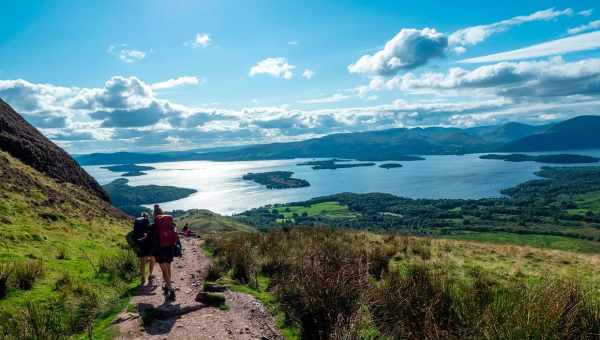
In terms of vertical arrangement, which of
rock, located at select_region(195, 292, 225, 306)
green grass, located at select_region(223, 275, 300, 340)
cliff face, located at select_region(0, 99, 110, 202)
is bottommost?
green grass, located at select_region(223, 275, 300, 340)

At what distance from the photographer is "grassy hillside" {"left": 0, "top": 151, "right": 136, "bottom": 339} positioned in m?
7.61

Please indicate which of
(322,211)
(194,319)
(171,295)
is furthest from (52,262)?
(322,211)

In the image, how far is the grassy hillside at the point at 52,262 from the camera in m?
7.61

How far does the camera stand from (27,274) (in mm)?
9758

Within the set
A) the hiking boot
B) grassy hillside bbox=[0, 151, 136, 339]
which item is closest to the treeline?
grassy hillside bbox=[0, 151, 136, 339]

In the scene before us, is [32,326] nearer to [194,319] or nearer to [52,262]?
[194,319]

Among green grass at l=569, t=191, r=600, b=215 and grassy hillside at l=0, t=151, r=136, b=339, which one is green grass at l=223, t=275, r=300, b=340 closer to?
grassy hillside at l=0, t=151, r=136, b=339

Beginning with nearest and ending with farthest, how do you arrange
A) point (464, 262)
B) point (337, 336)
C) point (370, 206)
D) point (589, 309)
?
1. point (337, 336)
2. point (589, 309)
3. point (464, 262)
4. point (370, 206)

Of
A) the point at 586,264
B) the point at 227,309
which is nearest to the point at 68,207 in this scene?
the point at 227,309

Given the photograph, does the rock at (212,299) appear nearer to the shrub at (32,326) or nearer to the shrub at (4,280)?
the shrub at (32,326)

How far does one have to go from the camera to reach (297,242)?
58.1ft

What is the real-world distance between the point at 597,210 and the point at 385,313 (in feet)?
637

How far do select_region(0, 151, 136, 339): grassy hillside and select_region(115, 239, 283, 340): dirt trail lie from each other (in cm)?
68

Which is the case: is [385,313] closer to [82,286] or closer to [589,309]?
[589,309]
